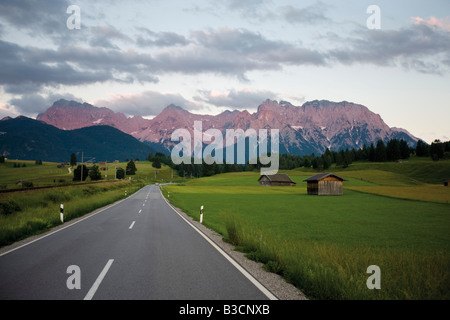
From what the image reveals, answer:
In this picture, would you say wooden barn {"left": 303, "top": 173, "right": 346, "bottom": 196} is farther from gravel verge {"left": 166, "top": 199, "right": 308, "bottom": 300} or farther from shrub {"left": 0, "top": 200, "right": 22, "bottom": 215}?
gravel verge {"left": 166, "top": 199, "right": 308, "bottom": 300}

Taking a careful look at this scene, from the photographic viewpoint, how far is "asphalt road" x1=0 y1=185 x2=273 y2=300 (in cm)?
547

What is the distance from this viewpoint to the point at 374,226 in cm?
1938

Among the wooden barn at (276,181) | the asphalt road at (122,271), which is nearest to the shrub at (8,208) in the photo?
the asphalt road at (122,271)

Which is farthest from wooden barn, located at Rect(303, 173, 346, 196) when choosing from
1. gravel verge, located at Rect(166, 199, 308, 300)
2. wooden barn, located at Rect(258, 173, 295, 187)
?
gravel verge, located at Rect(166, 199, 308, 300)

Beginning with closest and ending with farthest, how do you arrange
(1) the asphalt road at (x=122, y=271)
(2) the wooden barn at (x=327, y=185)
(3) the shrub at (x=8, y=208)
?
(1) the asphalt road at (x=122, y=271) < (3) the shrub at (x=8, y=208) < (2) the wooden barn at (x=327, y=185)

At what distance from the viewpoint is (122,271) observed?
22.7 feet

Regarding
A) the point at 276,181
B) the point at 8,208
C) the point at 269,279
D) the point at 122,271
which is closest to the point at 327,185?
the point at 276,181

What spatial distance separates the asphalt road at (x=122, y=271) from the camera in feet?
18.0

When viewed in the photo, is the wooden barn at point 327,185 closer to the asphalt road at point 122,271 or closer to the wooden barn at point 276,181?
the wooden barn at point 276,181

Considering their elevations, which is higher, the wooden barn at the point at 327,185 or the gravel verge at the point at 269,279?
the gravel verge at the point at 269,279

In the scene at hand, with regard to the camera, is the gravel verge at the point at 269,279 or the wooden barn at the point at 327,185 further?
the wooden barn at the point at 327,185
